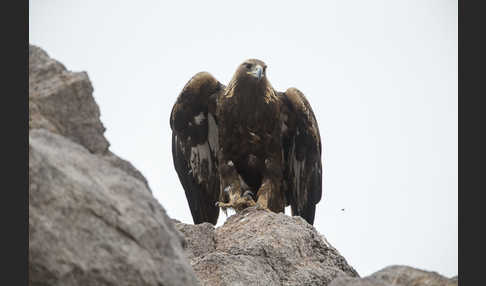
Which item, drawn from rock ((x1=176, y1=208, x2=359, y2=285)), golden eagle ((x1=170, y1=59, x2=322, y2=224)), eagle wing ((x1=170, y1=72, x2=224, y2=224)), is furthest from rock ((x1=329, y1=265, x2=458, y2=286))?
eagle wing ((x1=170, y1=72, x2=224, y2=224))

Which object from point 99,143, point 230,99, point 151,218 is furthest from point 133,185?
point 230,99

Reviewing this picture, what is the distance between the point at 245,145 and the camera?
866 centimetres

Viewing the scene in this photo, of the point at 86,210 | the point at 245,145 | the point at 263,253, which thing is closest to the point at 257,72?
the point at 245,145

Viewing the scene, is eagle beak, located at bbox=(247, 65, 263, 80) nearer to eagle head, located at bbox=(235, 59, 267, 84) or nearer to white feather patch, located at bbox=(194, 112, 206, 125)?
eagle head, located at bbox=(235, 59, 267, 84)

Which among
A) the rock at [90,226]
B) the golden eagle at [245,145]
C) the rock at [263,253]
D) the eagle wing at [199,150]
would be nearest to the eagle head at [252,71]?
the golden eagle at [245,145]

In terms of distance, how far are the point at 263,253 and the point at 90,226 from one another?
Answer: 274 centimetres

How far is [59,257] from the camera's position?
3.20 meters

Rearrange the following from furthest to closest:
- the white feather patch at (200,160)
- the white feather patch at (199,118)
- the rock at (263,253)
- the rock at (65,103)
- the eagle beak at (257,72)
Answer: the white feather patch at (200,160) → the white feather patch at (199,118) → the eagle beak at (257,72) → the rock at (263,253) → the rock at (65,103)

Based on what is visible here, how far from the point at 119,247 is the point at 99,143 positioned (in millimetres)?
887

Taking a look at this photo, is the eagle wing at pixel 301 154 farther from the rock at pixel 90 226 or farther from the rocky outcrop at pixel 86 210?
the rock at pixel 90 226

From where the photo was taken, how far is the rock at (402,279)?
405cm

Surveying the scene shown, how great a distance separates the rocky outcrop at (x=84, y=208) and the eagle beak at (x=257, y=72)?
15.0 feet

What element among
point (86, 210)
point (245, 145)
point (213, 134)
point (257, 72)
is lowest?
point (86, 210)

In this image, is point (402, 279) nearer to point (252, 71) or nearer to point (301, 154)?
point (301, 154)
